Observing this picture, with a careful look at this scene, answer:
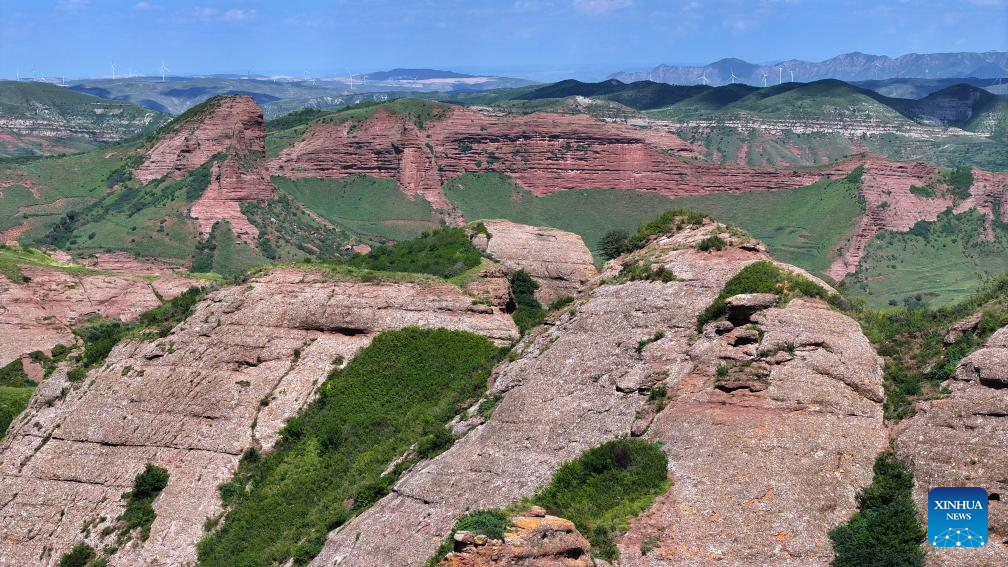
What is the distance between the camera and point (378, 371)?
41.6 meters

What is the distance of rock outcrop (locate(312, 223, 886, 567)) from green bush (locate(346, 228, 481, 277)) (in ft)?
59.1

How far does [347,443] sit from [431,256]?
1901cm

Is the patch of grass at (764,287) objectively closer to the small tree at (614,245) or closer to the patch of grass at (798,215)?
the small tree at (614,245)

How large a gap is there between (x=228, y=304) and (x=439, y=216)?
107746 millimetres

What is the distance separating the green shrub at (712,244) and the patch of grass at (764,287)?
2.94 metres

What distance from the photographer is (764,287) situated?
31.3 metres

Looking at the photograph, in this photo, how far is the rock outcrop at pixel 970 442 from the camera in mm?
22594

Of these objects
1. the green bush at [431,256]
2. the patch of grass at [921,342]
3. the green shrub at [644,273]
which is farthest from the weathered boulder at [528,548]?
the green bush at [431,256]

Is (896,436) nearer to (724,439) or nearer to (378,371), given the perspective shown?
(724,439)

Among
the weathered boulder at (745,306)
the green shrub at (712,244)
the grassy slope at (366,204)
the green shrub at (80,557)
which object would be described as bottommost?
the grassy slope at (366,204)

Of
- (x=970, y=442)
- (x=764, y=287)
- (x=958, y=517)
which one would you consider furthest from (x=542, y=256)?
(x=958, y=517)

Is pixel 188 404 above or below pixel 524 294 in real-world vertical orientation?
below

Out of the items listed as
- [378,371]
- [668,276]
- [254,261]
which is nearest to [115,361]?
[378,371]

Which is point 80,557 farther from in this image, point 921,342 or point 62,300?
point 62,300
